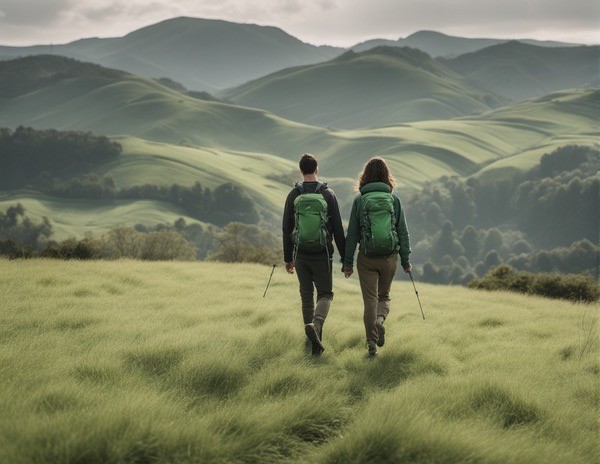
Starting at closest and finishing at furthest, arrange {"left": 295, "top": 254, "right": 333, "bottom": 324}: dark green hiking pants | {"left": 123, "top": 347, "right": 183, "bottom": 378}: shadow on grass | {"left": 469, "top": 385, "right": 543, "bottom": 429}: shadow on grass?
{"left": 469, "top": 385, "right": 543, "bottom": 429}: shadow on grass → {"left": 123, "top": 347, "right": 183, "bottom": 378}: shadow on grass → {"left": 295, "top": 254, "right": 333, "bottom": 324}: dark green hiking pants

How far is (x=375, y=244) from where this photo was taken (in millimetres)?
8984

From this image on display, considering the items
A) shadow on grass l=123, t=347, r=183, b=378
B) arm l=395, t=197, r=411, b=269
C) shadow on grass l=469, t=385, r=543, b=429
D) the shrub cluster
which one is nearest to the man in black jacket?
arm l=395, t=197, r=411, b=269

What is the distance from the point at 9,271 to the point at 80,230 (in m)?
145

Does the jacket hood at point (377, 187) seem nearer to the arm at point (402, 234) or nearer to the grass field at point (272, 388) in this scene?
the arm at point (402, 234)

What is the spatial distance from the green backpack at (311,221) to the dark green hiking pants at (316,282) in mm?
279

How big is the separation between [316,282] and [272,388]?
265 centimetres

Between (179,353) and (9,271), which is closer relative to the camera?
(179,353)

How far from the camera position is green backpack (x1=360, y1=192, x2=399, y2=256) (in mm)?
9000

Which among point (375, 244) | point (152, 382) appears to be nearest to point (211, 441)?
point (152, 382)

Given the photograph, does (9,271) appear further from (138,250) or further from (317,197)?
(138,250)

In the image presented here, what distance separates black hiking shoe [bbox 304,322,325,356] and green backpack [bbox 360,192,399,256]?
4.83 feet

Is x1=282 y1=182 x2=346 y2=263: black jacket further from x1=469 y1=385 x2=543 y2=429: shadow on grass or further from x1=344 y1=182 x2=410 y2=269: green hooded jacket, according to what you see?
x1=469 y1=385 x2=543 y2=429: shadow on grass

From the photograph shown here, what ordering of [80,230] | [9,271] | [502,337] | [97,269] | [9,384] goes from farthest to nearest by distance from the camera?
[80,230]
[97,269]
[9,271]
[502,337]
[9,384]

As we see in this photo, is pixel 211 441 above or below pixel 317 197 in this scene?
below
